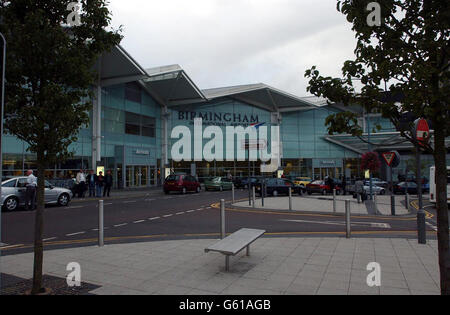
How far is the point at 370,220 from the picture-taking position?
476 inches

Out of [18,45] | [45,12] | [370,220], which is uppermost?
[45,12]

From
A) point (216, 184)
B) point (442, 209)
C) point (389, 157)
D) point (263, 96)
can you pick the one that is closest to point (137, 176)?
point (216, 184)

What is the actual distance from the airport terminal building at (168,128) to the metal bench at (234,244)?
55.8ft

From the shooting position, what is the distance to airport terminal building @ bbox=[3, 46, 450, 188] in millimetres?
30594

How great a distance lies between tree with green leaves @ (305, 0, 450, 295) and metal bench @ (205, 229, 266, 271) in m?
2.55

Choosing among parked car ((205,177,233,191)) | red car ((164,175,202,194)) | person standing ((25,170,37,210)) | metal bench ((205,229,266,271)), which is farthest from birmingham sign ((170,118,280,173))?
metal bench ((205,229,266,271))

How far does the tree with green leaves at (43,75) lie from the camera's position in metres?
4.38

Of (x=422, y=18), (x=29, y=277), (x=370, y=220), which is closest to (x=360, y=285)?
(x=422, y=18)

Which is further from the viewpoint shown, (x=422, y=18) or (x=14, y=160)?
(x=14, y=160)

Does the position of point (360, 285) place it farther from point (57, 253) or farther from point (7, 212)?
point (7, 212)

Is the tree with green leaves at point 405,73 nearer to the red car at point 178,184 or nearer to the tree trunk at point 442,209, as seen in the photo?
the tree trunk at point 442,209

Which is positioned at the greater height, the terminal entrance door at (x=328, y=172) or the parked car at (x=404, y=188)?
the terminal entrance door at (x=328, y=172)

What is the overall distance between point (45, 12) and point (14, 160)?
25.0 meters

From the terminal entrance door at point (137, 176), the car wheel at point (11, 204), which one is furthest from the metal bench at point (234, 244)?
the terminal entrance door at point (137, 176)
